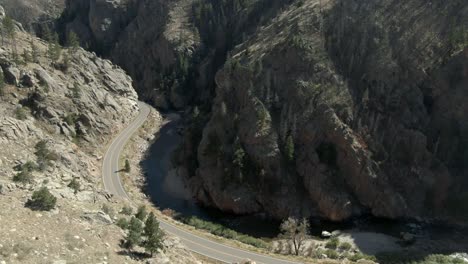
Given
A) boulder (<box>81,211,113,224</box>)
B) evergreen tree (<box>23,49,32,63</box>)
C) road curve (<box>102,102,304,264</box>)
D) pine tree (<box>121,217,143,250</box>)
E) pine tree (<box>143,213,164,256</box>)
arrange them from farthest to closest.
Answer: evergreen tree (<box>23,49,32,63</box>), road curve (<box>102,102,304,264</box>), boulder (<box>81,211,113,224</box>), pine tree (<box>121,217,143,250</box>), pine tree (<box>143,213,164,256</box>)

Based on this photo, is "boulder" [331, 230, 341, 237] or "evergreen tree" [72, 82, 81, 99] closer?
"boulder" [331, 230, 341, 237]

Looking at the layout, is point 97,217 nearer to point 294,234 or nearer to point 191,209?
point 294,234

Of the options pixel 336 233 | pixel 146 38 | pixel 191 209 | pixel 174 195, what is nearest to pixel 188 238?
pixel 191 209

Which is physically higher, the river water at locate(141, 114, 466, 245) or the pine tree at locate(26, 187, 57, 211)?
the pine tree at locate(26, 187, 57, 211)

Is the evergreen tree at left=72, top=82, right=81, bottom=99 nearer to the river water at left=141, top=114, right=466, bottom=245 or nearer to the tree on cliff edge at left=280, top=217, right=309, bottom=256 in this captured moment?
the river water at left=141, top=114, right=466, bottom=245

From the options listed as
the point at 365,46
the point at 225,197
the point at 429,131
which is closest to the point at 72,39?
the point at 225,197

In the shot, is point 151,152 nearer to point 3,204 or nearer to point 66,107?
point 66,107

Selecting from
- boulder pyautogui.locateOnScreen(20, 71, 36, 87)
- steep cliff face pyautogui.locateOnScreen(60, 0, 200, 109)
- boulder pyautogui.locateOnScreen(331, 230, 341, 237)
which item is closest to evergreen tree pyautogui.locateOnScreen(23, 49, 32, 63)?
boulder pyautogui.locateOnScreen(20, 71, 36, 87)
